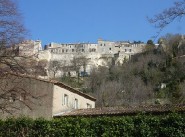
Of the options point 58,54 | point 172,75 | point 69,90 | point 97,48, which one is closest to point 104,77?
point 172,75

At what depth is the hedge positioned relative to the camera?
19.6 meters

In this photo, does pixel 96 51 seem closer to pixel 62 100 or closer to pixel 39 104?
pixel 62 100

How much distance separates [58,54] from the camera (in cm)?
15150

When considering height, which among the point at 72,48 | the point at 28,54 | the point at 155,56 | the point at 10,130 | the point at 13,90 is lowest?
the point at 10,130

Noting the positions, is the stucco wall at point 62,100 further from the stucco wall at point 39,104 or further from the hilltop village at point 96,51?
the hilltop village at point 96,51

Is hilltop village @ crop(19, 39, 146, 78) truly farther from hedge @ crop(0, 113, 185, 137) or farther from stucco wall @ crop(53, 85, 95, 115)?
hedge @ crop(0, 113, 185, 137)

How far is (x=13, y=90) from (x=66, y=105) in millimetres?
16645

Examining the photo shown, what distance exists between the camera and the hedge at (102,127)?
19594 mm

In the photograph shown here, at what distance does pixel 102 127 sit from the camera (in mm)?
21234

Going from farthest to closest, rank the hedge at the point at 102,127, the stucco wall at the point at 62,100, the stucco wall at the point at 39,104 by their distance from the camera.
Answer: the stucco wall at the point at 62,100 → the stucco wall at the point at 39,104 → the hedge at the point at 102,127

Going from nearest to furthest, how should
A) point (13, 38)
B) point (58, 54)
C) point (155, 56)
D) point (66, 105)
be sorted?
point (13, 38) < point (66, 105) < point (155, 56) < point (58, 54)

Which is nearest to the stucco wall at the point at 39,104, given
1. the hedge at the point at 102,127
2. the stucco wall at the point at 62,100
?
the stucco wall at the point at 62,100

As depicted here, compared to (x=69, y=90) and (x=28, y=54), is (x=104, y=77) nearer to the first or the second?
(x=69, y=90)

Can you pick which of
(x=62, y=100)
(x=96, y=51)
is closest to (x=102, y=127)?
(x=62, y=100)
